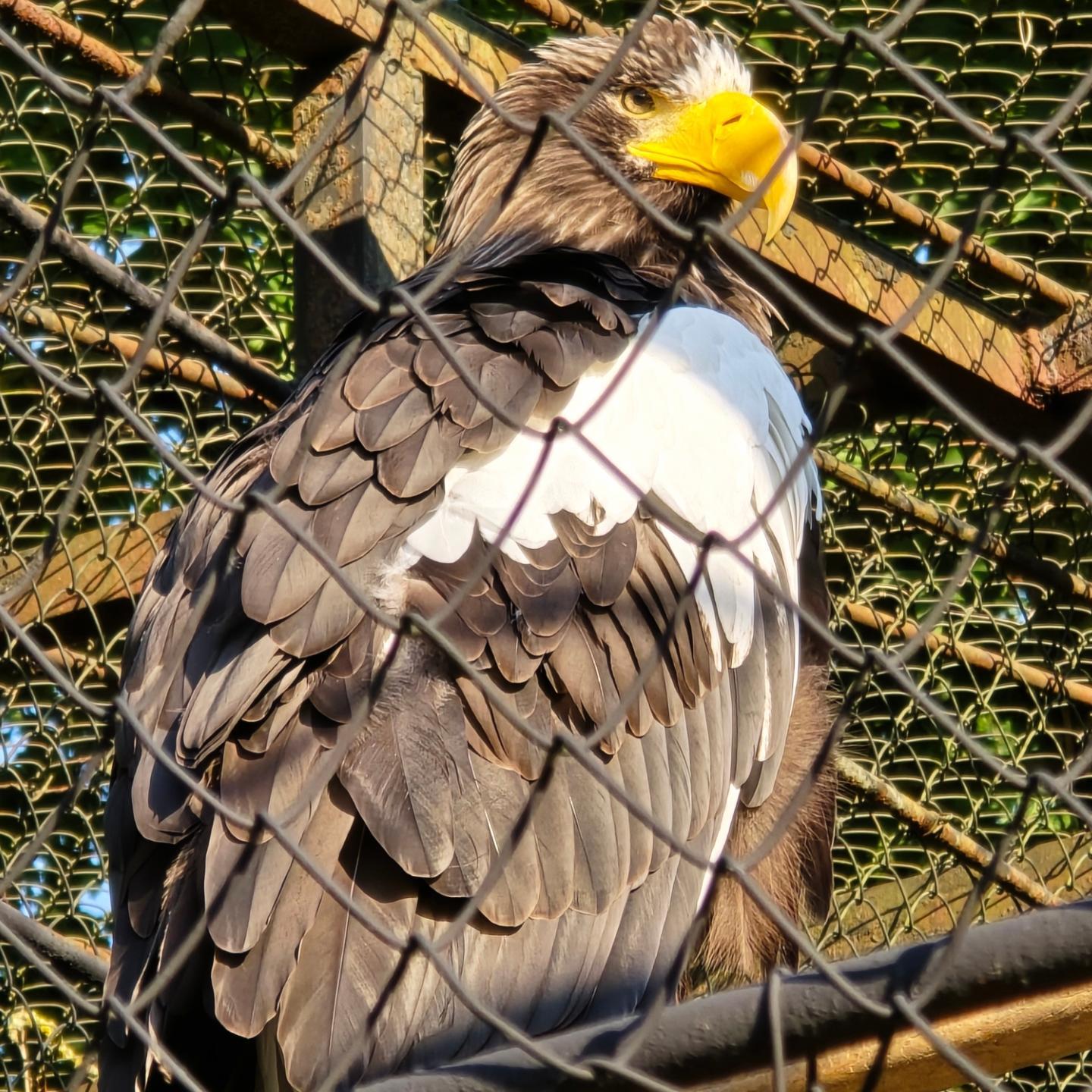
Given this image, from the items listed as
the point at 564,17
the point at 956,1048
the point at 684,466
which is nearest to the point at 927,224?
the point at 564,17

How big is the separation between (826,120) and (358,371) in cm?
179

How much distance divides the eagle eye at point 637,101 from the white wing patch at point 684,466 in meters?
1.05

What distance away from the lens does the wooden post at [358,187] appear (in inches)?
126

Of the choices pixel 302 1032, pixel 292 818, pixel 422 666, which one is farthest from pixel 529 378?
pixel 302 1032

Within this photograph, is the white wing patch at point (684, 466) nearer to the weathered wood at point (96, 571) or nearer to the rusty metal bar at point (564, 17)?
the rusty metal bar at point (564, 17)

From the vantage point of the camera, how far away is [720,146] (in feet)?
12.4

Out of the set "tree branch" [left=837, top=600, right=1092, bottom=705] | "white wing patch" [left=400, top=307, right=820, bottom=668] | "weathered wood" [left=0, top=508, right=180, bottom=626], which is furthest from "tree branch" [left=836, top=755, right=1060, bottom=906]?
"weathered wood" [left=0, top=508, right=180, bottom=626]

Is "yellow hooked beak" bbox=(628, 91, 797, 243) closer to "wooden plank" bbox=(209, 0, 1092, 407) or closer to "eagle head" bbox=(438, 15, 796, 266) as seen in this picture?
"eagle head" bbox=(438, 15, 796, 266)

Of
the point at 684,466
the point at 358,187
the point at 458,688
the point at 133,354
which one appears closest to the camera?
the point at 458,688

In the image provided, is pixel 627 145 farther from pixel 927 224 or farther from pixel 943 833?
pixel 943 833

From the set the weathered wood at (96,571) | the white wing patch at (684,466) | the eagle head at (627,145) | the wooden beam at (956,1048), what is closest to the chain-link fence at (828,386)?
the weathered wood at (96,571)

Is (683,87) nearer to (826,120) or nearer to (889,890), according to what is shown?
(826,120)

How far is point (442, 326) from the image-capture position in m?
2.70

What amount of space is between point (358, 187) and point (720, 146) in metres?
0.92
